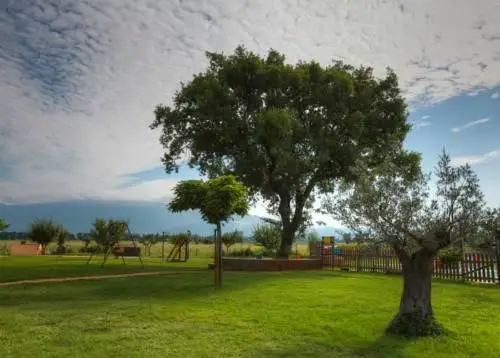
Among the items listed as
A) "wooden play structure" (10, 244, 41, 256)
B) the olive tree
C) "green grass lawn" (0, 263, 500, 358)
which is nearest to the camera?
"green grass lawn" (0, 263, 500, 358)

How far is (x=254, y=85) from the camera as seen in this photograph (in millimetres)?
33312

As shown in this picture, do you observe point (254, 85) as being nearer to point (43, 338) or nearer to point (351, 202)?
point (351, 202)

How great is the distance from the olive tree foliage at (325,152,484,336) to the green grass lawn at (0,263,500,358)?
785mm

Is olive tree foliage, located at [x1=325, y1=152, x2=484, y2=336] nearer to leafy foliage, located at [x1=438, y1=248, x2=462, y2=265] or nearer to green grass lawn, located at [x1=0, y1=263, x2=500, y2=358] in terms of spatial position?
green grass lawn, located at [x1=0, y1=263, x2=500, y2=358]

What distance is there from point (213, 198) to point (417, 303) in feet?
35.7

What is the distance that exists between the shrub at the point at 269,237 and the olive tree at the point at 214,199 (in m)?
20.2

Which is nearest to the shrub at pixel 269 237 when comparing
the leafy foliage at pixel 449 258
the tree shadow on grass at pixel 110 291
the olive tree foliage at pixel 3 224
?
the leafy foliage at pixel 449 258

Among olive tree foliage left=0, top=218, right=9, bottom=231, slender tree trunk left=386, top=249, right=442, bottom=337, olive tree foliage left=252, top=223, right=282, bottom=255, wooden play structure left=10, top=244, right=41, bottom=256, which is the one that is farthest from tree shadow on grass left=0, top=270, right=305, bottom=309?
wooden play structure left=10, top=244, right=41, bottom=256

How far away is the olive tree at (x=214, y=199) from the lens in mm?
18625

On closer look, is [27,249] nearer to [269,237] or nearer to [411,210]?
[269,237]

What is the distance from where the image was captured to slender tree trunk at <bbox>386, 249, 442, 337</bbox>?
9.14m

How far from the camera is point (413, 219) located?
9008mm

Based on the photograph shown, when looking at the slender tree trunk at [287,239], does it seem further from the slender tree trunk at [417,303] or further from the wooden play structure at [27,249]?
the wooden play structure at [27,249]

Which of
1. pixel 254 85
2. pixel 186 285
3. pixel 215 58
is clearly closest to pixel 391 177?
pixel 186 285
